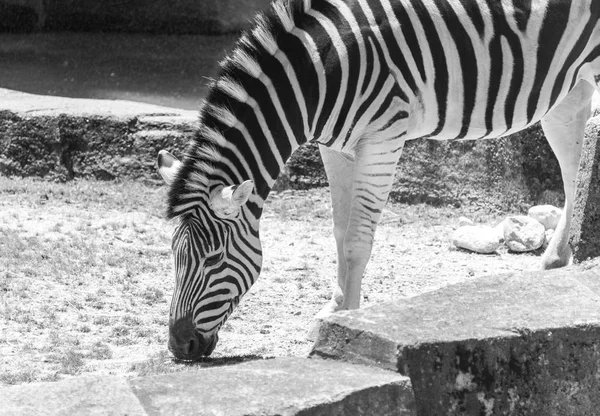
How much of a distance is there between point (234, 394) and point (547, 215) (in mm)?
5983

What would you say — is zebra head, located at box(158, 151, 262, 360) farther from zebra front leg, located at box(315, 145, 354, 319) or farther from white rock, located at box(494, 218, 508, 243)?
white rock, located at box(494, 218, 508, 243)

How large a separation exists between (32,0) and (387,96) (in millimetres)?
8166

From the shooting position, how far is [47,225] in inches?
323

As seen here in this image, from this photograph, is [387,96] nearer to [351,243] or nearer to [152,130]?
[351,243]

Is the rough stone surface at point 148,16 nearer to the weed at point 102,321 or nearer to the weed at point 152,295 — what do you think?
the weed at point 152,295

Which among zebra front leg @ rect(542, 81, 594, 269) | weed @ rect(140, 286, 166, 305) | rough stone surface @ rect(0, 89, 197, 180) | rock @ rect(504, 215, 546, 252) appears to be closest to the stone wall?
rough stone surface @ rect(0, 89, 197, 180)

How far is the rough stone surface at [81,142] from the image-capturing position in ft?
32.2

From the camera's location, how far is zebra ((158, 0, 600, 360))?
5438 millimetres

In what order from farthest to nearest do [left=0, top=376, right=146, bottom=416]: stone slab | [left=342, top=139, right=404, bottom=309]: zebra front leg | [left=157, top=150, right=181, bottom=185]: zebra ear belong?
[left=342, top=139, right=404, bottom=309]: zebra front leg → [left=157, top=150, right=181, bottom=185]: zebra ear → [left=0, top=376, right=146, bottom=416]: stone slab

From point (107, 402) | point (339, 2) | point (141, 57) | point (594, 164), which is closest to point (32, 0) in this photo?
point (141, 57)

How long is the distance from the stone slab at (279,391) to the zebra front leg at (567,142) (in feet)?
13.8

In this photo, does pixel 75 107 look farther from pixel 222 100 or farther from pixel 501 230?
pixel 222 100

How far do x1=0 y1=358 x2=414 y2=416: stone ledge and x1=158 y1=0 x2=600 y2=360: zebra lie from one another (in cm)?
214

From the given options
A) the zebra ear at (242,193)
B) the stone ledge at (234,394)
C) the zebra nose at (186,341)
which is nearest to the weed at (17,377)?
the zebra nose at (186,341)
